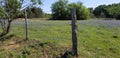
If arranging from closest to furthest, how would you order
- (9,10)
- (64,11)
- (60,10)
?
(9,10) < (64,11) < (60,10)

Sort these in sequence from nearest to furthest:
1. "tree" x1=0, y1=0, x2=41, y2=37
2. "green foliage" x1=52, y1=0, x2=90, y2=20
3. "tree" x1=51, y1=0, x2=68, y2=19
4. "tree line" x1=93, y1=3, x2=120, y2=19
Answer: "tree" x1=0, y1=0, x2=41, y2=37 < "green foliage" x1=52, y1=0, x2=90, y2=20 < "tree" x1=51, y1=0, x2=68, y2=19 < "tree line" x1=93, y1=3, x2=120, y2=19

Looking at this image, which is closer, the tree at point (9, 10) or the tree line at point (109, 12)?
the tree at point (9, 10)

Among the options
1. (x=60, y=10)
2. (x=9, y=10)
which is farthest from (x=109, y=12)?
(x=9, y=10)

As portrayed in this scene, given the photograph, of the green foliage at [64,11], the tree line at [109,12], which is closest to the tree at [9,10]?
the green foliage at [64,11]

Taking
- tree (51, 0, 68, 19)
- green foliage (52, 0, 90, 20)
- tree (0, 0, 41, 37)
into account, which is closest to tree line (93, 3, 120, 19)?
green foliage (52, 0, 90, 20)

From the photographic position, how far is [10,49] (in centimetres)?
1153

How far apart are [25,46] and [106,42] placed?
4.25 metres

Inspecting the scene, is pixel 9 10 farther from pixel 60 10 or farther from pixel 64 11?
pixel 60 10

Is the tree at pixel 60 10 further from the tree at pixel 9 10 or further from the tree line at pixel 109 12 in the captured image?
the tree at pixel 9 10

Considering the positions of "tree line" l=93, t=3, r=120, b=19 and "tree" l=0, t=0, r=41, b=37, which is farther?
"tree line" l=93, t=3, r=120, b=19

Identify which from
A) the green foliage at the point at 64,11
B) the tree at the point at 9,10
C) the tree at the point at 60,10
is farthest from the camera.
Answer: the tree at the point at 60,10

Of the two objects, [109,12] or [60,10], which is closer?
[60,10]

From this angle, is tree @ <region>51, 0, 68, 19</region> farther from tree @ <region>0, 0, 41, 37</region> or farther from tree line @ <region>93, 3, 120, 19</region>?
tree @ <region>0, 0, 41, 37</region>

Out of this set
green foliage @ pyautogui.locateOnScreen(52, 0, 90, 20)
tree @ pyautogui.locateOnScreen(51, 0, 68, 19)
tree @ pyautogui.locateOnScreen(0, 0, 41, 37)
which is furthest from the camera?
tree @ pyautogui.locateOnScreen(51, 0, 68, 19)
